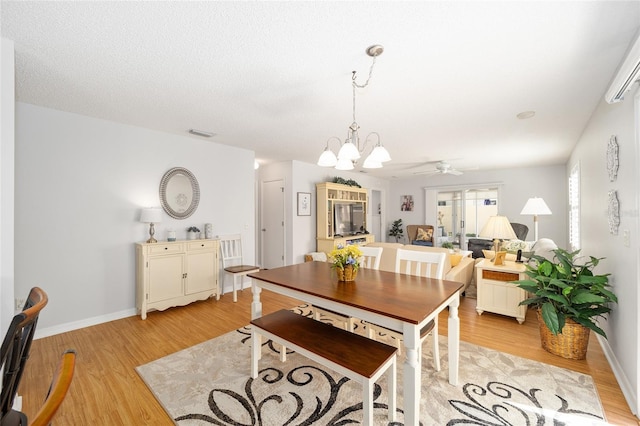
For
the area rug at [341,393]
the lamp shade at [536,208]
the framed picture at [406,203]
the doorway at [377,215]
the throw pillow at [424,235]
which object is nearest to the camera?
the area rug at [341,393]

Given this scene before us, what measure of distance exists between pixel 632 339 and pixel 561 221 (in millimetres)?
5741

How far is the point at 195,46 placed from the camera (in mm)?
1909

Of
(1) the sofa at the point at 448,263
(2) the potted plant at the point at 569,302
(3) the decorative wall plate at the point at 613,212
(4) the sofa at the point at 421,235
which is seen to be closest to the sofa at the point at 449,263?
(1) the sofa at the point at 448,263

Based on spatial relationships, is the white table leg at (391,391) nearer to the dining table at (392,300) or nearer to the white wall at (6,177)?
the dining table at (392,300)

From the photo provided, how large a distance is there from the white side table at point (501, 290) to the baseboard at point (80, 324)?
448 centimetres

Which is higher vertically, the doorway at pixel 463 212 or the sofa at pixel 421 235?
the doorway at pixel 463 212

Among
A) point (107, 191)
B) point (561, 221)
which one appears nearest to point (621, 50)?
point (107, 191)

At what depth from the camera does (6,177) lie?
1.87 metres

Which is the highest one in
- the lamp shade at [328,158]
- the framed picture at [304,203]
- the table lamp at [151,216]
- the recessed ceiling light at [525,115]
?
the recessed ceiling light at [525,115]

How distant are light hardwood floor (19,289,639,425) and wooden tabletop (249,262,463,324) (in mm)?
1200

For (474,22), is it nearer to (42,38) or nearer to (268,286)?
(268,286)

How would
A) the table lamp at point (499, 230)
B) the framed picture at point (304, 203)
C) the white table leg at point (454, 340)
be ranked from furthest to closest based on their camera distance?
the framed picture at point (304, 203)
the table lamp at point (499, 230)
the white table leg at point (454, 340)

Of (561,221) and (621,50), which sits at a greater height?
(621,50)

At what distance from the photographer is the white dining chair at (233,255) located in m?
4.39
